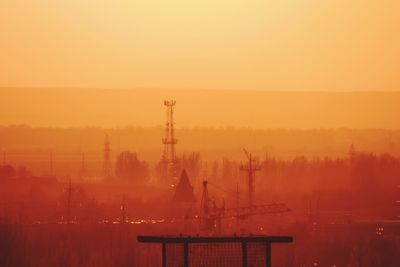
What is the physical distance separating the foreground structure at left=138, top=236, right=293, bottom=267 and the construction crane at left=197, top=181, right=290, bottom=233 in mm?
36119

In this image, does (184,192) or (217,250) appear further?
(184,192)

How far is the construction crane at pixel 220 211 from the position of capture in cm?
5616

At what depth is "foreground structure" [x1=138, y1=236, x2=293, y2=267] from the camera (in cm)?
1634

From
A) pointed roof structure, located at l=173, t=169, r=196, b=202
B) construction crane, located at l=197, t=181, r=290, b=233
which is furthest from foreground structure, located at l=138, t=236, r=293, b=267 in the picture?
pointed roof structure, located at l=173, t=169, r=196, b=202

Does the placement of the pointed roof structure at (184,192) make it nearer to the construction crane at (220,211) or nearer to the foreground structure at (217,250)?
the construction crane at (220,211)

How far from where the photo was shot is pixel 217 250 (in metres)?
16.7

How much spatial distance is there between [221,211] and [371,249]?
16.7 meters

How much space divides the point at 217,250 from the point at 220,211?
46995mm

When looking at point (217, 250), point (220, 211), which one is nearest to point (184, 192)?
point (220, 211)

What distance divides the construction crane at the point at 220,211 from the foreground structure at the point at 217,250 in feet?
119

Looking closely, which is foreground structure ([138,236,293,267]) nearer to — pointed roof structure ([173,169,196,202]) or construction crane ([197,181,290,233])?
construction crane ([197,181,290,233])

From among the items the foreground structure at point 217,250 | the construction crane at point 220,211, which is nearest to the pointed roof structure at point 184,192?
the construction crane at point 220,211

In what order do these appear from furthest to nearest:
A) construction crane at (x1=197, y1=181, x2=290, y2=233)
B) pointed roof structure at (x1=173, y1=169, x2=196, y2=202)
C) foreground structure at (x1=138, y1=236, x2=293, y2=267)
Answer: pointed roof structure at (x1=173, y1=169, x2=196, y2=202), construction crane at (x1=197, y1=181, x2=290, y2=233), foreground structure at (x1=138, y1=236, x2=293, y2=267)

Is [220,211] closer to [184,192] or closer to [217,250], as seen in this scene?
[184,192]
